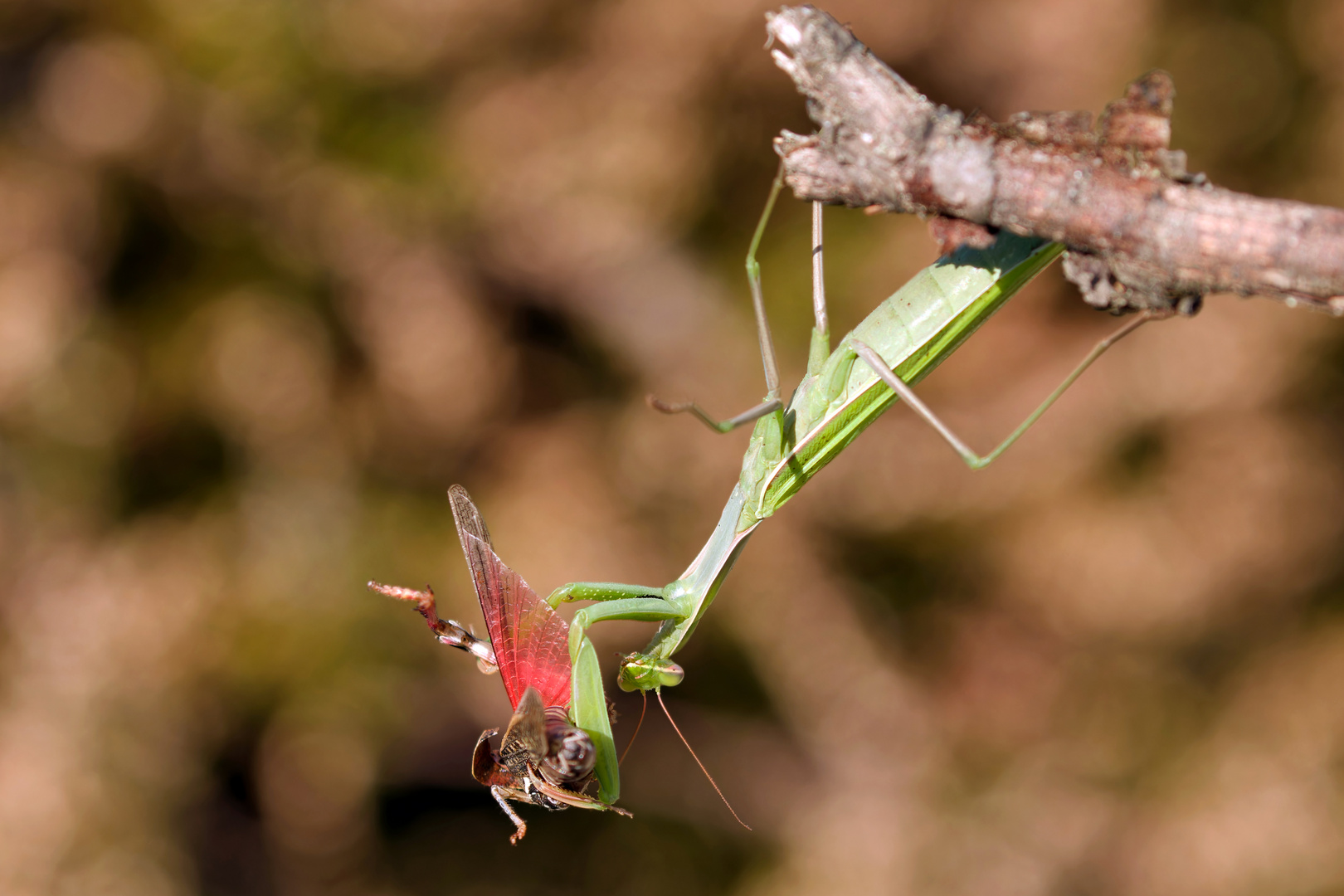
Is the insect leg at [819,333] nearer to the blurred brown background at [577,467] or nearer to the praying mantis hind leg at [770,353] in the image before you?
the praying mantis hind leg at [770,353]

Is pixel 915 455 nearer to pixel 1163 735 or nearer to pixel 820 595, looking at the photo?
pixel 820 595

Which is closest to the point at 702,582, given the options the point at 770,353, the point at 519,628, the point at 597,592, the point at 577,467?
the point at 597,592

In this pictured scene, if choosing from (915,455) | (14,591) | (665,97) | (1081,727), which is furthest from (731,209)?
(14,591)

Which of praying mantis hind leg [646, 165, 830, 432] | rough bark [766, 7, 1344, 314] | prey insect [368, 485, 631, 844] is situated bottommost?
prey insect [368, 485, 631, 844]

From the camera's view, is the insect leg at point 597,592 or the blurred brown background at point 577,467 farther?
the blurred brown background at point 577,467

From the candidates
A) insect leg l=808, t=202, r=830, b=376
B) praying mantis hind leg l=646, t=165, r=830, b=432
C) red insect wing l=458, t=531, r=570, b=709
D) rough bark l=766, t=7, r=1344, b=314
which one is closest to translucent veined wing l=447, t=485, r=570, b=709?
red insect wing l=458, t=531, r=570, b=709

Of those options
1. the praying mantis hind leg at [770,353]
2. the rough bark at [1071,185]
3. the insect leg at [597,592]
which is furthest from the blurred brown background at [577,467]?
the rough bark at [1071,185]

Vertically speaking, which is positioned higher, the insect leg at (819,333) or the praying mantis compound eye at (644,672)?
the insect leg at (819,333)

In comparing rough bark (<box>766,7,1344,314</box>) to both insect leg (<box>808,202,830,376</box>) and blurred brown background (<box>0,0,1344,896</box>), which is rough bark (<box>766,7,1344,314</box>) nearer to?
insect leg (<box>808,202,830,376</box>)

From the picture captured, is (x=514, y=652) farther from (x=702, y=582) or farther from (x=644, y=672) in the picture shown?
(x=702, y=582)
